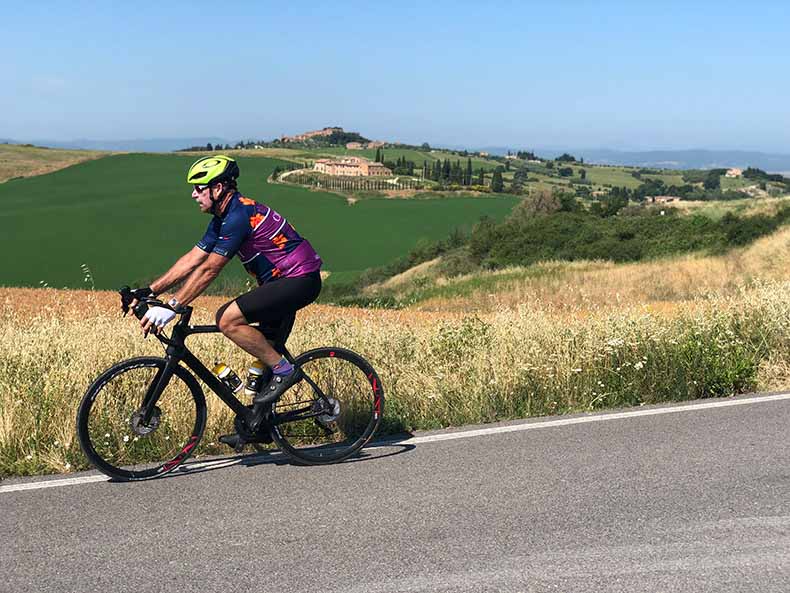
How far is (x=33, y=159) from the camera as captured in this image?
120188 mm

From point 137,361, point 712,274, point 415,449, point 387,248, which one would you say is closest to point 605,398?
point 415,449

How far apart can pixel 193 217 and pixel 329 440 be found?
75705mm

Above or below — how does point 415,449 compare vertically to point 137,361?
below

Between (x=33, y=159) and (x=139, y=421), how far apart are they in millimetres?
127193

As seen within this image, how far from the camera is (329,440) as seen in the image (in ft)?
20.2

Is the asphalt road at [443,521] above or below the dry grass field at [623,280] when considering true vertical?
above

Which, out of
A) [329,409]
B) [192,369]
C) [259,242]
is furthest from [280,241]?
Answer: [329,409]

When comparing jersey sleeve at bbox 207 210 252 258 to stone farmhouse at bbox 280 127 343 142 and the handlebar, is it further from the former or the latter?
stone farmhouse at bbox 280 127 343 142

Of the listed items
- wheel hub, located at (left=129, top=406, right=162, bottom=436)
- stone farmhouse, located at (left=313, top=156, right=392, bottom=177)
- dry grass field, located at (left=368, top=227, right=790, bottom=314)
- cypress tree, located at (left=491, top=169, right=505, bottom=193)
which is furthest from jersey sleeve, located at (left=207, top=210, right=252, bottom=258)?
cypress tree, located at (left=491, top=169, right=505, bottom=193)

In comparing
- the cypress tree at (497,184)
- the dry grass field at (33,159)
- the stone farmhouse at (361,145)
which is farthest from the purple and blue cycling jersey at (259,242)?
the stone farmhouse at (361,145)

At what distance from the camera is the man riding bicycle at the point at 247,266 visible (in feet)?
16.7

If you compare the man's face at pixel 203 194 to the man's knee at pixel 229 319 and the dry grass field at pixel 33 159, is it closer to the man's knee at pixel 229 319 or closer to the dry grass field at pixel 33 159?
the man's knee at pixel 229 319

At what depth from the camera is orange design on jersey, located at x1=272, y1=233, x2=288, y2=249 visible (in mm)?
5316

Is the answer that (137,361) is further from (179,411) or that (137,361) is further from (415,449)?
(415,449)
